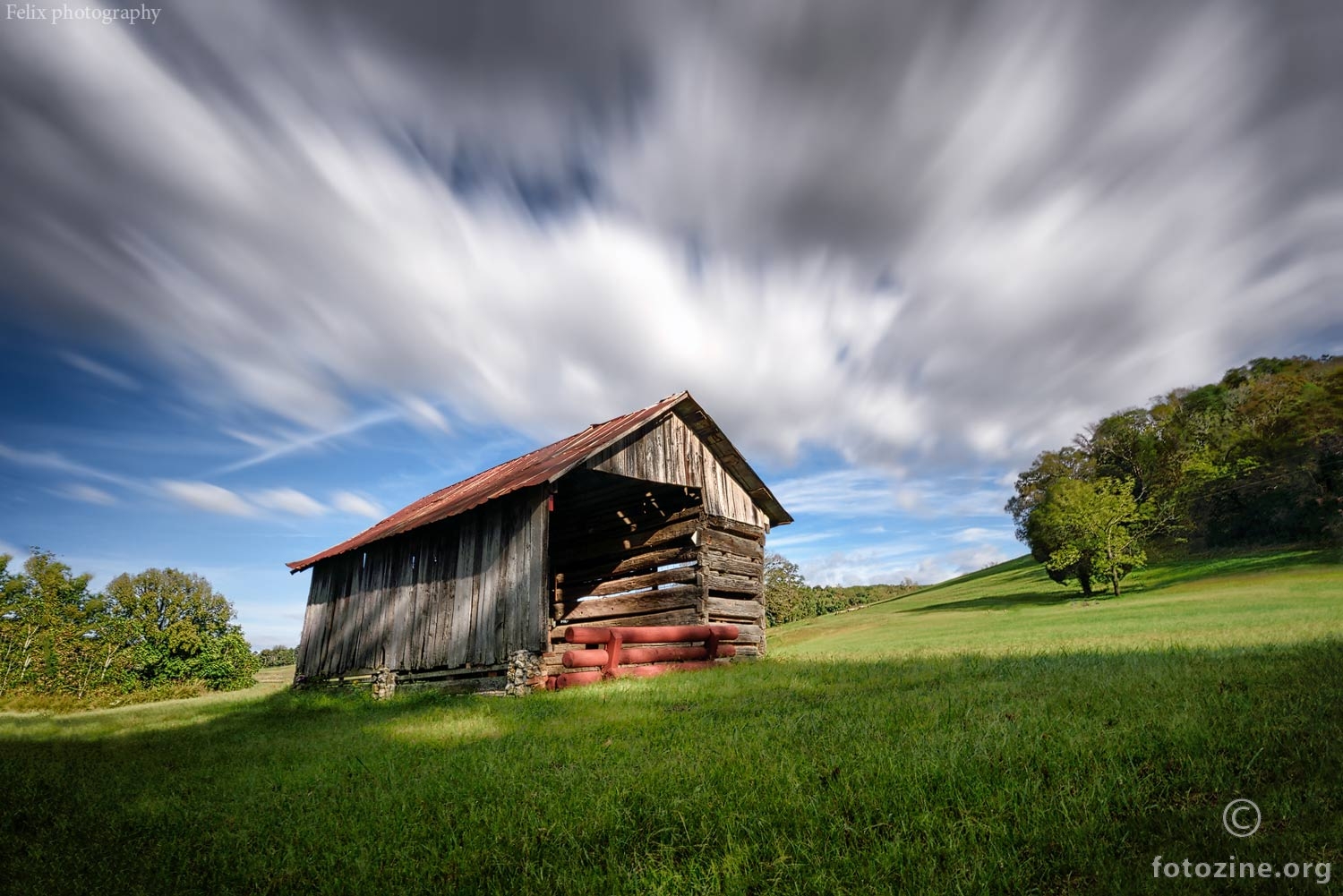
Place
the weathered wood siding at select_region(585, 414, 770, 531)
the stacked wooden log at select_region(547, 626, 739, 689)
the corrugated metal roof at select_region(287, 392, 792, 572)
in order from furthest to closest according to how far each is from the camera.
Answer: the weathered wood siding at select_region(585, 414, 770, 531)
the corrugated metal roof at select_region(287, 392, 792, 572)
the stacked wooden log at select_region(547, 626, 739, 689)

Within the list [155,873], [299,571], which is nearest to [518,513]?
[155,873]

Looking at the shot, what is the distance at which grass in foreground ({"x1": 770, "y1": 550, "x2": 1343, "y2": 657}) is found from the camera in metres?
11.7

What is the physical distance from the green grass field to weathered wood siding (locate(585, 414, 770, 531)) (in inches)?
250

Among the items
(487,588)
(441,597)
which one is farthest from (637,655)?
(441,597)

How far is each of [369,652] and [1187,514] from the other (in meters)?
55.0

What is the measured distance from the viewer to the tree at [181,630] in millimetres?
37219

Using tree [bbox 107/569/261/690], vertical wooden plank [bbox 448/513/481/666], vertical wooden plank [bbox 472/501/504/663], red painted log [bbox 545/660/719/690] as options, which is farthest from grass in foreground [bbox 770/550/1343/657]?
tree [bbox 107/569/261/690]

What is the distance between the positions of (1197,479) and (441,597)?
171ft

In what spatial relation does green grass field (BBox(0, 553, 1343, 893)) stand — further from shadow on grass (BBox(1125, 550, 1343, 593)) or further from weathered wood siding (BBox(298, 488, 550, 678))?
shadow on grass (BBox(1125, 550, 1343, 593))

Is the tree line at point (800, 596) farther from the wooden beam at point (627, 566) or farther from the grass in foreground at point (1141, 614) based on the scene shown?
the wooden beam at point (627, 566)

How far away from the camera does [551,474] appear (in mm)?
12242

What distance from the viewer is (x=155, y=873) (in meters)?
4.00

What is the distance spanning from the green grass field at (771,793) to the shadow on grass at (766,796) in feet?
0.07

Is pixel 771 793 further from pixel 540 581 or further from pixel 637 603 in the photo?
pixel 637 603
